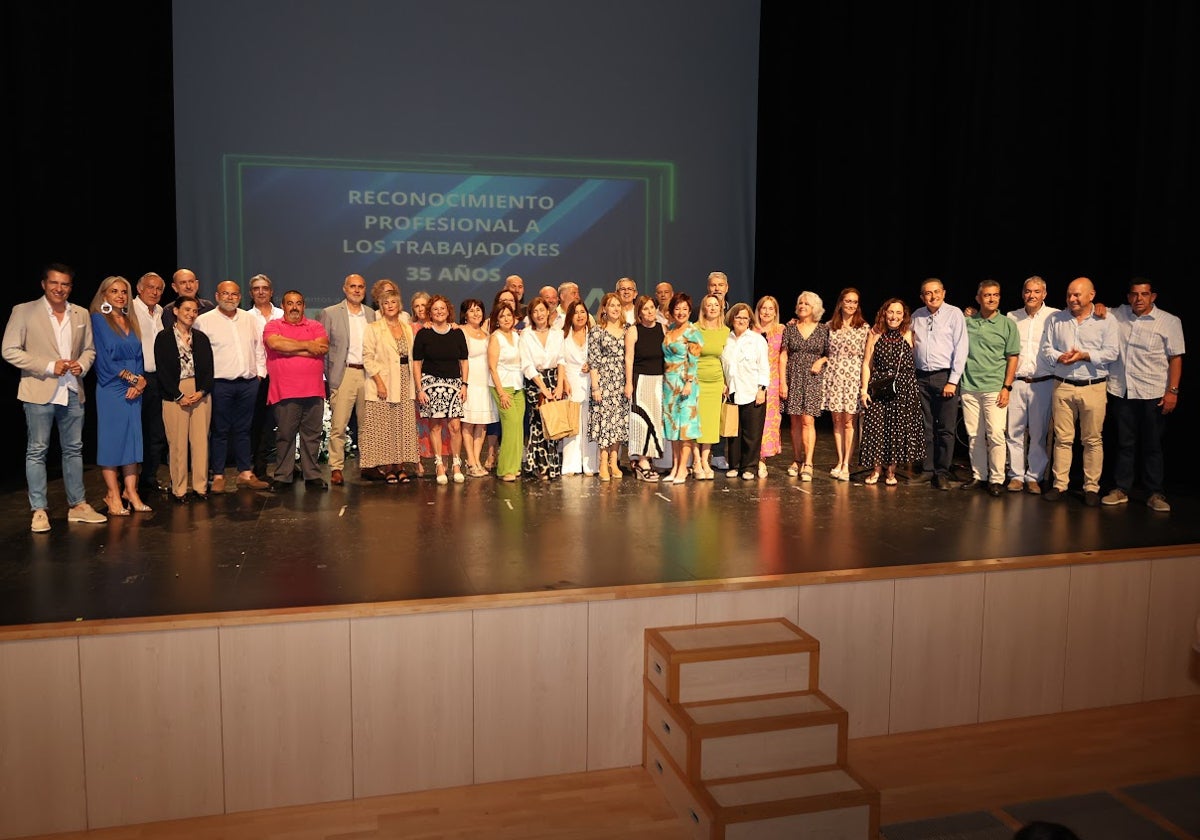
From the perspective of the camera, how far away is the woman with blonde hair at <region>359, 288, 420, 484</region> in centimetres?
611

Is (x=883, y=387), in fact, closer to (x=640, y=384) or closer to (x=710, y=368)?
(x=710, y=368)

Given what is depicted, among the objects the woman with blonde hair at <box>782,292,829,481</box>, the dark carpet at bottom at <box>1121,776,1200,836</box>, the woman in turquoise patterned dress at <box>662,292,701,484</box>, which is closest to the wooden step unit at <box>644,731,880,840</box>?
the dark carpet at bottom at <box>1121,776,1200,836</box>

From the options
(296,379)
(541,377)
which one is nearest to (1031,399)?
(541,377)

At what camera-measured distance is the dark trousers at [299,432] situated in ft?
19.5

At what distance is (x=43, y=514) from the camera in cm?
483

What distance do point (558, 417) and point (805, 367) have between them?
1.66 meters

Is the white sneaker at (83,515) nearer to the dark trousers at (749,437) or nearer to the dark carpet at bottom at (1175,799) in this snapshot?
the dark trousers at (749,437)

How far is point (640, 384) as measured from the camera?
6480 mm

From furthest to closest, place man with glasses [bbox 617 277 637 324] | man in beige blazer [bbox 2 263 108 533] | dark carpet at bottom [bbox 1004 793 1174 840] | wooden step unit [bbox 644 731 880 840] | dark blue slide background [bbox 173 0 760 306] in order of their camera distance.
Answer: dark blue slide background [bbox 173 0 760 306]
man with glasses [bbox 617 277 637 324]
man in beige blazer [bbox 2 263 108 533]
dark carpet at bottom [bbox 1004 793 1174 840]
wooden step unit [bbox 644 731 880 840]

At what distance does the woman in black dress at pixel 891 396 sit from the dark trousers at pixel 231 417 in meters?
3.85

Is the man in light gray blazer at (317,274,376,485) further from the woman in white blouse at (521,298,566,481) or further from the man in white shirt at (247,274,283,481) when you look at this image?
the woman in white blouse at (521,298,566,481)

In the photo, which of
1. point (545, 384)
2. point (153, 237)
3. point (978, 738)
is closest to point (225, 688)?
point (978, 738)

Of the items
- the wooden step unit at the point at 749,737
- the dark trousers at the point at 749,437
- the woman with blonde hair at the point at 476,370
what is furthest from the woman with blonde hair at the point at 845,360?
the wooden step unit at the point at 749,737

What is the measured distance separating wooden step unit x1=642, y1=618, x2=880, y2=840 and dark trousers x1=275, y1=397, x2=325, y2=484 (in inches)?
126
